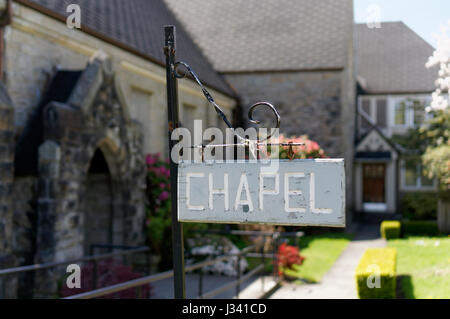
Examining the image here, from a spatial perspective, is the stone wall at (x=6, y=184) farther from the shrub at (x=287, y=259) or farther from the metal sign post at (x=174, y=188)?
the shrub at (x=287, y=259)

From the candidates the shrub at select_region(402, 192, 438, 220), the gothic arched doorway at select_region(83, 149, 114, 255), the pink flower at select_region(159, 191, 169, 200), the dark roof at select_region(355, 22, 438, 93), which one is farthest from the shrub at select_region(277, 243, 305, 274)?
the dark roof at select_region(355, 22, 438, 93)

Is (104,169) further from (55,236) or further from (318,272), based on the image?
(318,272)

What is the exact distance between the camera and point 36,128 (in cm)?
800

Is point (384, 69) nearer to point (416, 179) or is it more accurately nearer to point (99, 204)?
point (416, 179)

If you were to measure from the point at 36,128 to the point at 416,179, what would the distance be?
20204 millimetres

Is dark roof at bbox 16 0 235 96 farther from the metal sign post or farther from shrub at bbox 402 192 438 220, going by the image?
shrub at bbox 402 192 438 220

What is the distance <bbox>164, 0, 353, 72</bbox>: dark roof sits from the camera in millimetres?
19125

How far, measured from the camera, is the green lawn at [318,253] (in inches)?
433

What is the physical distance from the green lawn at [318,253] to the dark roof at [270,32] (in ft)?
19.9

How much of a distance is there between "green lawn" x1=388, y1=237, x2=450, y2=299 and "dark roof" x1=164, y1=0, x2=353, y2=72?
830cm

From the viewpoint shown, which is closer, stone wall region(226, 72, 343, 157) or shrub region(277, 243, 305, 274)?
shrub region(277, 243, 305, 274)

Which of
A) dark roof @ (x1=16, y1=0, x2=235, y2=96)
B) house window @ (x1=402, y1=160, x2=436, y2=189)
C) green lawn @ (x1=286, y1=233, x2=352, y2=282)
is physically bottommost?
green lawn @ (x1=286, y1=233, x2=352, y2=282)

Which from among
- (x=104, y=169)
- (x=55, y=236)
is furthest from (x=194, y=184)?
(x=104, y=169)

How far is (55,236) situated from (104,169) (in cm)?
263
